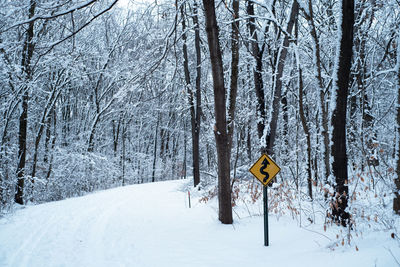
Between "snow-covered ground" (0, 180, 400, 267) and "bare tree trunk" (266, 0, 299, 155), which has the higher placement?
"bare tree trunk" (266, 0, 299, 155)

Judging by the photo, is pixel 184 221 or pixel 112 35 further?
pixel 112 35

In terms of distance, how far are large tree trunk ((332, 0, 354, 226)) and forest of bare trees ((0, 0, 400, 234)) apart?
18 millimetres

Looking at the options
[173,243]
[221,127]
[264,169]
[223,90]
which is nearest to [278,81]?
[223,90]

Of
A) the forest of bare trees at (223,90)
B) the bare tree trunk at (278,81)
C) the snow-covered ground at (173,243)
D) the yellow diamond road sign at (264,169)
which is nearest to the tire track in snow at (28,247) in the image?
the snow-covered ground at (173,243)

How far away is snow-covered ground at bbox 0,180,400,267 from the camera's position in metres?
4.02

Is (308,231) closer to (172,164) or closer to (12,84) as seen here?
(12,84)

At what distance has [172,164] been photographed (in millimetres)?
35656

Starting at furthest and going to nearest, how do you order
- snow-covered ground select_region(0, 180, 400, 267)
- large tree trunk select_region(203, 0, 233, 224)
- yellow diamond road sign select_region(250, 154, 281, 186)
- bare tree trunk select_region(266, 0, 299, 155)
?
bare tree trunk select_region(266, 0, 299, 155)
large tree trunk select_region(203, 0, 233, 224)
yellow diamond road sign select_region(250, 154, 281, 186)
snow-covered ground select_region(0, 180, 400, 267)

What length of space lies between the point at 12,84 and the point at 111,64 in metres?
11.0

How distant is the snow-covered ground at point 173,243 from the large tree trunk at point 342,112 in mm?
684

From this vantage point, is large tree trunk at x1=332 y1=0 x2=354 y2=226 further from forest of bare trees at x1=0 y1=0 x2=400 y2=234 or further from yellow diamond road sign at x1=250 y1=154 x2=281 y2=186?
yellow diamond road sign at x1=250 y1=154 x2=281 y2=186

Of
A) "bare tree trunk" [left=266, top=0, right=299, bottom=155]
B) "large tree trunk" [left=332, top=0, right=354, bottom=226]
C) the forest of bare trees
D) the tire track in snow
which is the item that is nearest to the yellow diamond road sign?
the forest of bare trees

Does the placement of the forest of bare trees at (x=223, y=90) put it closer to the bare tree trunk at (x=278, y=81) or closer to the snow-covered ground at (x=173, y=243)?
the bare tree trunk at (x=278, y=81)

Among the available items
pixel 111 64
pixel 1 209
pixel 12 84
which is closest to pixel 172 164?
pixel 111 64
